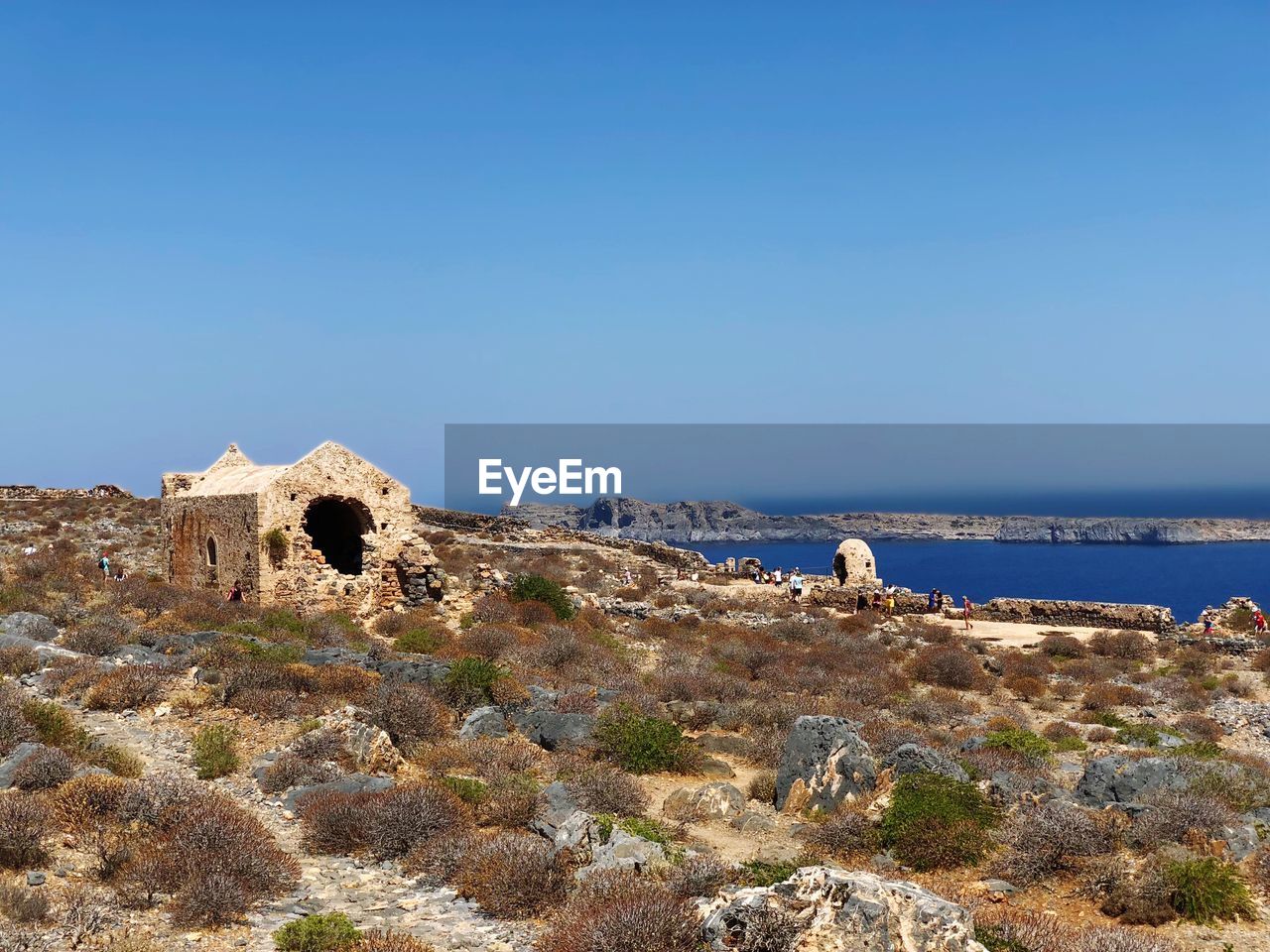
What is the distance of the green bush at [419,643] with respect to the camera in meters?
20.0

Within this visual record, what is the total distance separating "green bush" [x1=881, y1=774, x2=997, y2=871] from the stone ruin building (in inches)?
651

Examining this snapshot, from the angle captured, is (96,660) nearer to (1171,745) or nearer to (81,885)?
(81,885)

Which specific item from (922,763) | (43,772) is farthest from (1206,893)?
(43,772)

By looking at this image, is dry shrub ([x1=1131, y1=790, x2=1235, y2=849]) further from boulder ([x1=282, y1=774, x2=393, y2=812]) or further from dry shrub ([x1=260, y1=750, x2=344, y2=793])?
dry shrub ([x1=260, y1=750, x2=344, y2=793])

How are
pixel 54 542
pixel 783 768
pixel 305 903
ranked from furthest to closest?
pixel 54 542
pixel 783 768
pixel 305 903

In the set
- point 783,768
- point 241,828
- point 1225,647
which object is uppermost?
point 241,828

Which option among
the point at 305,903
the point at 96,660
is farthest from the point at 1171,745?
the point at 96,660

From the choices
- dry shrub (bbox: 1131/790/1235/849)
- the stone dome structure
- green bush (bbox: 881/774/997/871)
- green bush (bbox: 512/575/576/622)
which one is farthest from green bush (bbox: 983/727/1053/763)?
the stone dome structure

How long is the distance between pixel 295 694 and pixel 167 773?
10.4 ft

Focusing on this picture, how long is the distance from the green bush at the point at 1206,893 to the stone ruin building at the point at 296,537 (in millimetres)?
19357

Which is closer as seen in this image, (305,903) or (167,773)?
(305,903)

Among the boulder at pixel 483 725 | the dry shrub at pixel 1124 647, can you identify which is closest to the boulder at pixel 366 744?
the boulder at pixel 483 725

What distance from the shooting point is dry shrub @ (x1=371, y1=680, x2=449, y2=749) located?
12.4 m

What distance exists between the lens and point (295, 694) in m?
13.5
